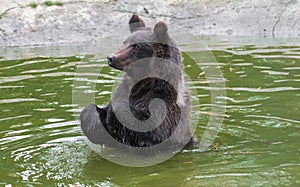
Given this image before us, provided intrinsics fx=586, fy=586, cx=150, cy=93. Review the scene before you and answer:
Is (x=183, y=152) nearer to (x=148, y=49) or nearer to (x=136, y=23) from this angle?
(x=148, y=49)

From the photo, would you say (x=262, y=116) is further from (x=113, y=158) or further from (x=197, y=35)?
(x=197, y=35)

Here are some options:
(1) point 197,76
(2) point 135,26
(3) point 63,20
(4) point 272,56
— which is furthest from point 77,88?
(3) point 63,20

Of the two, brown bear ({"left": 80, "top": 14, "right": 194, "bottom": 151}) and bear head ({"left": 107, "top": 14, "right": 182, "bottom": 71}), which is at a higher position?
bear head ({"left": 107, "top": 14, "right": 182, "bottom": 71})

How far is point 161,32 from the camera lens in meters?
5.03

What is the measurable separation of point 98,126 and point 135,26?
3.48 feet

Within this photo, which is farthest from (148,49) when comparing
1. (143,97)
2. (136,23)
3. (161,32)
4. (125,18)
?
(125,18)

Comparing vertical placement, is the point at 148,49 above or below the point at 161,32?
below

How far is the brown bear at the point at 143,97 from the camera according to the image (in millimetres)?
5062

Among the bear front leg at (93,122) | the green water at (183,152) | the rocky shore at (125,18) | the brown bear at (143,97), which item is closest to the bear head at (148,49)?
the brown bear at (143,97)

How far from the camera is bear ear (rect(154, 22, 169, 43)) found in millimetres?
5000

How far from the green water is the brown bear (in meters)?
0.28

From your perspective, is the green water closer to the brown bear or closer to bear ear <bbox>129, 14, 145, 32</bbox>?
the brown bear

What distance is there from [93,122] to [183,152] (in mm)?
879

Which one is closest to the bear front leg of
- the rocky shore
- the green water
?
the green water
